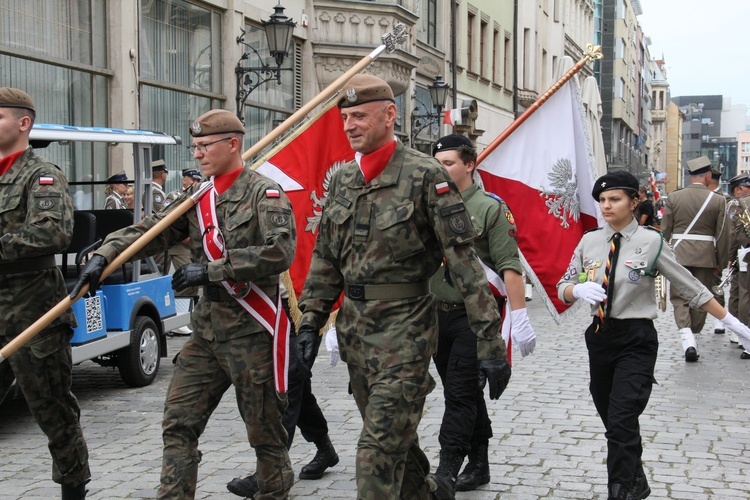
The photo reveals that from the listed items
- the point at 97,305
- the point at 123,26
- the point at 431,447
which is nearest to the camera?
the point at 431,447

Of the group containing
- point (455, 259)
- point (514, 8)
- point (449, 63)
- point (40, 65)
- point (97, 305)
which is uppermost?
point (514, 8)

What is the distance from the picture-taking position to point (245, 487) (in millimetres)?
5594

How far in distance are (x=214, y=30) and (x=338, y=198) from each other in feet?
48.1

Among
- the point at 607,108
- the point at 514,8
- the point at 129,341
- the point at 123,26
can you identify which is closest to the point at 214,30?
the point at 123,26

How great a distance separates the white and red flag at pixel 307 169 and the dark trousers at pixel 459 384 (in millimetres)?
1095

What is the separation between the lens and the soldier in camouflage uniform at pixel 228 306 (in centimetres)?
464

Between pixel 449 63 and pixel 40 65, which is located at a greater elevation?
pixel 449 63

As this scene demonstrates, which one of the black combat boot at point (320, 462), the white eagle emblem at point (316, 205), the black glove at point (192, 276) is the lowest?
the black combat boot at point (320, 462)

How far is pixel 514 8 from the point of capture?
41.0 meters

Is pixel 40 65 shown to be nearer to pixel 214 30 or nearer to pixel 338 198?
pixel 214 30

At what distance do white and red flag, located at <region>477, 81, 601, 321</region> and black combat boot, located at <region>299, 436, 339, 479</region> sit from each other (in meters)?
1.78

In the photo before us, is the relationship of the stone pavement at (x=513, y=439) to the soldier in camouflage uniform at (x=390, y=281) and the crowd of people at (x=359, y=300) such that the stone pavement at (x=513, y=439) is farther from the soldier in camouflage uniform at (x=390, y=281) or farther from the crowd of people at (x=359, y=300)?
the soldier in camouflage uniform at (x=390, y=281)

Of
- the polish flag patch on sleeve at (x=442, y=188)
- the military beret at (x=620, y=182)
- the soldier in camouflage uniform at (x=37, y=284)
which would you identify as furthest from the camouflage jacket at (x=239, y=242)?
the military beret at (x=620, y=182)

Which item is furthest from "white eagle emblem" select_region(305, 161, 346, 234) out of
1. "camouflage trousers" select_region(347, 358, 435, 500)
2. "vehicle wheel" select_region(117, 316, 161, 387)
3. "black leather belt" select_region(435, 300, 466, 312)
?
"vehicle wheel" select_region(117, 316, 161, 387)
